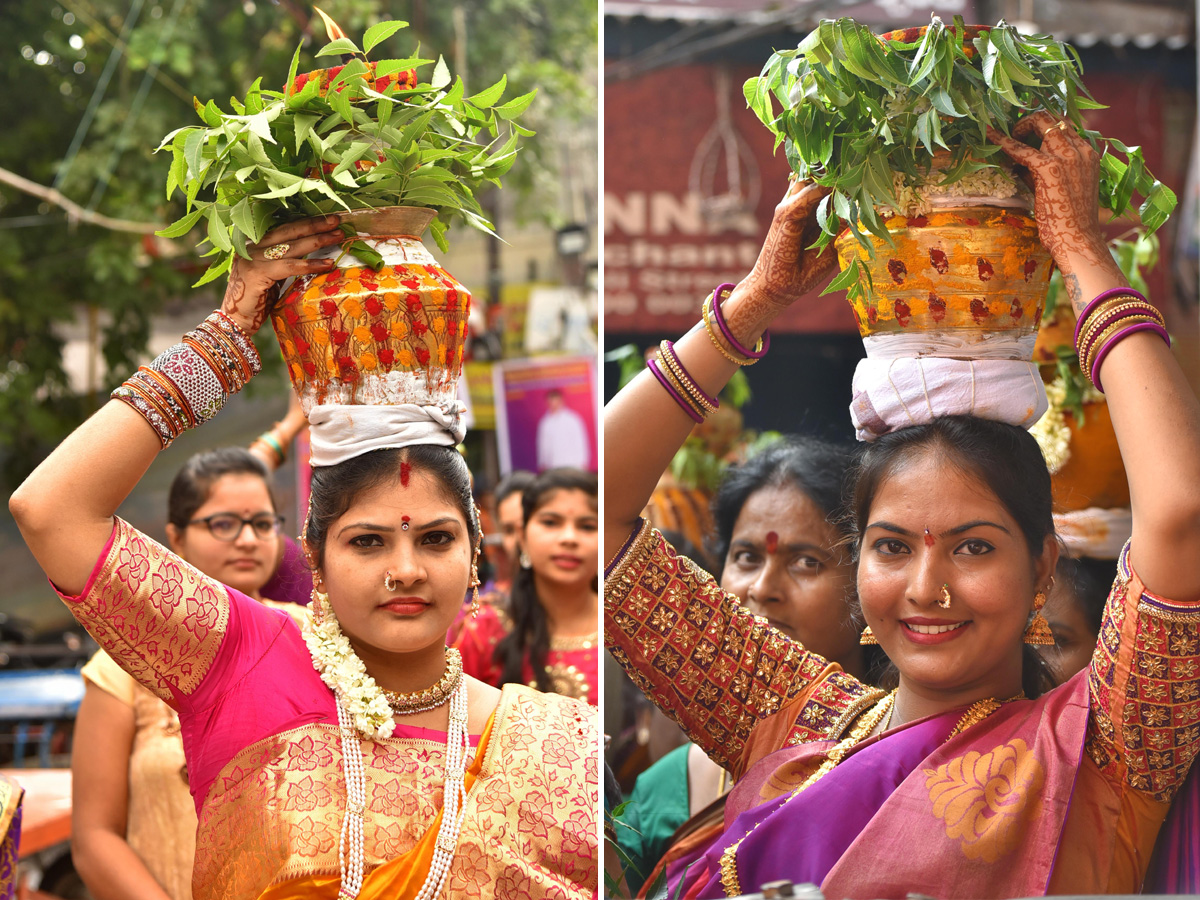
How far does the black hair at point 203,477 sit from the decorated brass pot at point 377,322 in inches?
51.0

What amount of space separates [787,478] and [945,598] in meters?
0.55

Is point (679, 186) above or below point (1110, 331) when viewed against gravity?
above

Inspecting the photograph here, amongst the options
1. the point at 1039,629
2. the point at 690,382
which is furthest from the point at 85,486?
the point at 1039,629

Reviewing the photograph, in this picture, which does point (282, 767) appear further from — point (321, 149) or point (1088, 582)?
point (1088, 582)

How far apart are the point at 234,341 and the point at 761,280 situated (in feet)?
3.18

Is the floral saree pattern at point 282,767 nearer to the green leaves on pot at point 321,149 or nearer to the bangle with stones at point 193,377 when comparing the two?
the bangle with stones at point 193,377

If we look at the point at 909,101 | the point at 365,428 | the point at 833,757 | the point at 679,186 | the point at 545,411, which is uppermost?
the point at 679,186

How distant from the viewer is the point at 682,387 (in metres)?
2.23

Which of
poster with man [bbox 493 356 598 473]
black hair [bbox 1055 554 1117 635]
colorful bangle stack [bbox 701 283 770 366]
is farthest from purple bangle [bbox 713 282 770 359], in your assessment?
poster with man [bbox 493 356 598 473]

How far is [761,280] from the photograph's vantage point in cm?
220

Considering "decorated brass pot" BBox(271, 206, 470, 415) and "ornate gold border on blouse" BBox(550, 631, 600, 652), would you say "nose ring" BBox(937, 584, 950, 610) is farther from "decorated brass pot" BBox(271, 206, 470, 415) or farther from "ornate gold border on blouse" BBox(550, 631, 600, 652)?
"ornate gold border on blouse" BBox(550, 631, 600, 652)

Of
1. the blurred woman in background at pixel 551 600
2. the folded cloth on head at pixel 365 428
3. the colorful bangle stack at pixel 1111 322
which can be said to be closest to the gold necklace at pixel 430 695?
the folded cloth on head at pixel 365 428

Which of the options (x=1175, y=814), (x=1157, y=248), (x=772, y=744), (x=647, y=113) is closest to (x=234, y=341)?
(x=772, y=744)

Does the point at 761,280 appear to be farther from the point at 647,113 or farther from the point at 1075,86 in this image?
the point at 647,113
